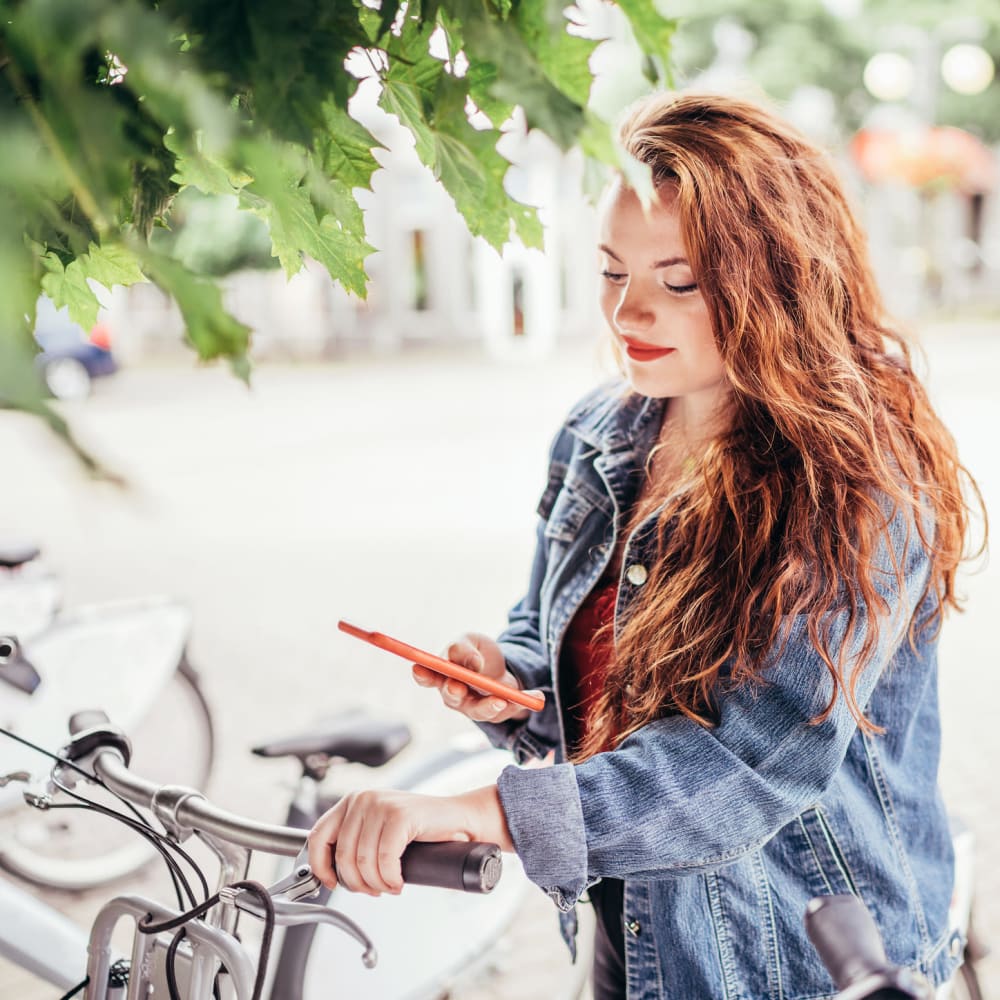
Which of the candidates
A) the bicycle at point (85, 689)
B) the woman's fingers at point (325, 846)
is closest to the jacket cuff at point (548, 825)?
the woman's fingers at point (325, 846)

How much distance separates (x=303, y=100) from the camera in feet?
2.93

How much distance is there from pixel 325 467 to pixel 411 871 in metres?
9.12

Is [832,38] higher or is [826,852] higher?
[832,38]

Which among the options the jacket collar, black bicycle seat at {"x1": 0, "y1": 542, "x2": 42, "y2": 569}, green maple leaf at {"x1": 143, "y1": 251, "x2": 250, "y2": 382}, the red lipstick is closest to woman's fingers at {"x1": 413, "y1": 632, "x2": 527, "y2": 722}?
the jacket collar

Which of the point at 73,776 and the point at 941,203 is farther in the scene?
the point at 941,203

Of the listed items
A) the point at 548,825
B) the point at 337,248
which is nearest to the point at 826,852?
the point at 548,825

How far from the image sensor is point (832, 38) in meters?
22.5

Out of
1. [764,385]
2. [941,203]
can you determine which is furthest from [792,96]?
[764,385]

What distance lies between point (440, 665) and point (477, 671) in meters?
0.35

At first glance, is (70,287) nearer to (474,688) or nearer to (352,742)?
(474,688)

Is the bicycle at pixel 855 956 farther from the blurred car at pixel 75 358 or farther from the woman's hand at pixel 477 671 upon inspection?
the blurred car at pixel 75 358

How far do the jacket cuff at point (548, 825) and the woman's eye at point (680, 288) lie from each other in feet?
2.05

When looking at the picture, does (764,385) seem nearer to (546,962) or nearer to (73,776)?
(73,776)

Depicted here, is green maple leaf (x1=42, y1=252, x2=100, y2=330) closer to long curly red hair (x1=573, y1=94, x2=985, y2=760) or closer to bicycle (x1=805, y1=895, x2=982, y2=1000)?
long curly red hair (x1=573, y1=94, x2=985, y2=760)
